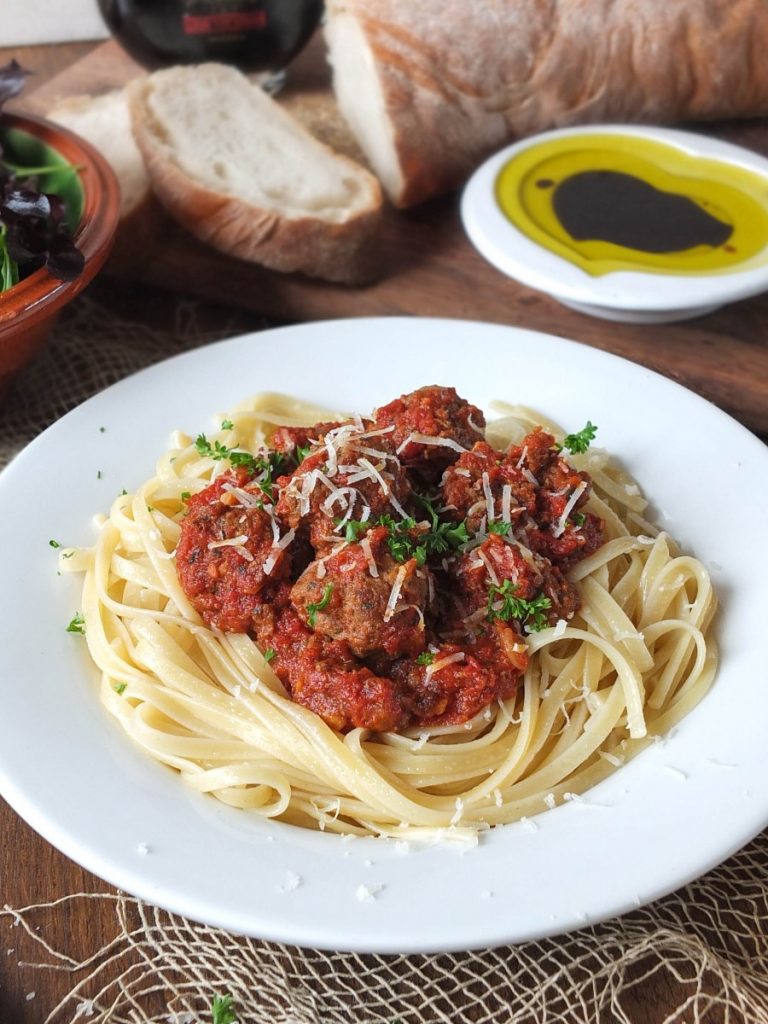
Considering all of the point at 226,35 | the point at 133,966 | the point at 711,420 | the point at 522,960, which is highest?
the point at 226,35

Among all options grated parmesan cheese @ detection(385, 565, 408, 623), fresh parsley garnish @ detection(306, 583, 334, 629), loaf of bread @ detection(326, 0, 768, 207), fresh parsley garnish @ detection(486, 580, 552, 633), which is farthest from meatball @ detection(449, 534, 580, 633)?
loaf of bread @ detection(326, 0, 768, 207)

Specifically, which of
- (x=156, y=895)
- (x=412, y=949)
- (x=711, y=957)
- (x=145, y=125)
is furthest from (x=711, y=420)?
(x=145, y=125)

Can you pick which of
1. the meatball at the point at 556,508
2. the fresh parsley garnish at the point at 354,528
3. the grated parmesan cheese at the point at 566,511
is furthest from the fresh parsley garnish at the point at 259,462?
the grated parmesan cheese at the point at 566,511

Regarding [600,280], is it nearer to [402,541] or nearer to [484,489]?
[484,489]

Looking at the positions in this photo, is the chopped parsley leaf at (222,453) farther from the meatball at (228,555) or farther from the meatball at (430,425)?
the meatball at (430,425)

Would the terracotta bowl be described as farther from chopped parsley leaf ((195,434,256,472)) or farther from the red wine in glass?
the red wine in glass

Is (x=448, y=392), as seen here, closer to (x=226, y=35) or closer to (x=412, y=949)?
(x=412, y=949)

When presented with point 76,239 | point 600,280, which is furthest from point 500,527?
point 76,239
